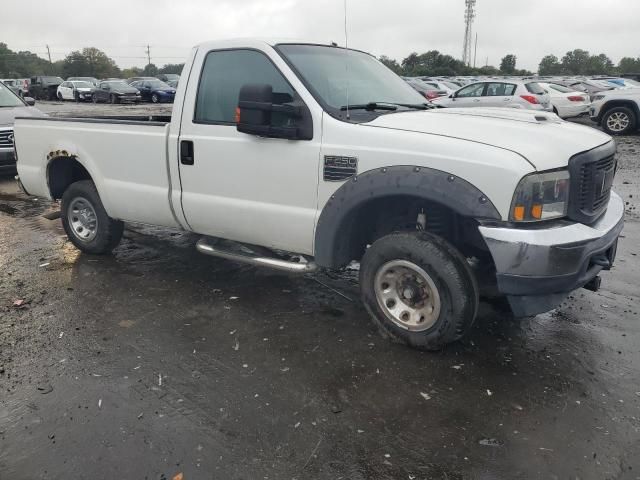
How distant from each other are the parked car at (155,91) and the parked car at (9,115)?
880 inches

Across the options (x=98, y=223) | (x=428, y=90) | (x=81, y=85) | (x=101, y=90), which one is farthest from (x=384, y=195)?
(x=81, y=85)

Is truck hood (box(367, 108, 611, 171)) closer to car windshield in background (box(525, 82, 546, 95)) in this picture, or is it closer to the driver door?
the driver door

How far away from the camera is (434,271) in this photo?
11.2 feet

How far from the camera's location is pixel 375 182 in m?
3.46

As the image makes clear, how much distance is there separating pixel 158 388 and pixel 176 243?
10.1ft

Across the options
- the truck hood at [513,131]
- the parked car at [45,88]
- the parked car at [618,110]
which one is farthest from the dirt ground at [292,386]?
the parked car at [45,88]

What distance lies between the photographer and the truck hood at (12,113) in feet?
31.7

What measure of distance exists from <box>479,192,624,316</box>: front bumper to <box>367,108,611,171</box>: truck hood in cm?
39

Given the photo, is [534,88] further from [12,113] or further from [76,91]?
[76,91]

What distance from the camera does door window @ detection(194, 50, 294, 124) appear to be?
4059 mm

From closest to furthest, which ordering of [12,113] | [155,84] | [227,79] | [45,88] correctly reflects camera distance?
[227,79] → [12,113] → [155,84] → [45,88]

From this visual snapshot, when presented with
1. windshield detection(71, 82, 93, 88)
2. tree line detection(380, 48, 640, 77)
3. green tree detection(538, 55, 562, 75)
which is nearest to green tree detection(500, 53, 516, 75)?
tree line detection(380, 48, 640, 77)

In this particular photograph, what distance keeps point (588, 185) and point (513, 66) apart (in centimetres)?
7076

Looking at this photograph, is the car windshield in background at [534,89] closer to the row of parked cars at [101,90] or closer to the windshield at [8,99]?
the windshield at [8,99]
